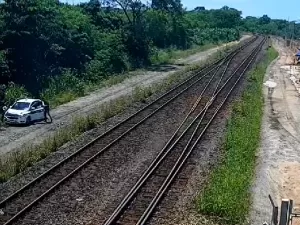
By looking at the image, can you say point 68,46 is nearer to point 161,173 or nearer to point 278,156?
point 278,156

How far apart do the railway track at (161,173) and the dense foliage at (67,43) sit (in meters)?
11.0

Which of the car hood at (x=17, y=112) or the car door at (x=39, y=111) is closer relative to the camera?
Answer: the car hood at (x=17, y=112)

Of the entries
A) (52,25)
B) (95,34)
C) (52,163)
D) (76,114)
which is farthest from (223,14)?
(52,163)

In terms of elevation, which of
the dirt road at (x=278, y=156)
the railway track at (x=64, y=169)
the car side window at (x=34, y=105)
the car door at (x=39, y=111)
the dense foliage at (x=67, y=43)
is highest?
the dense foliage at (x=67, y=43)

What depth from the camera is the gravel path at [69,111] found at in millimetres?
22312

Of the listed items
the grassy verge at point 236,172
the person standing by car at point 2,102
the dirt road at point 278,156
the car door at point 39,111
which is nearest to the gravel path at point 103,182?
the grassy verge at point 236,172

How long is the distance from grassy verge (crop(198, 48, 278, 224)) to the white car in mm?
9529

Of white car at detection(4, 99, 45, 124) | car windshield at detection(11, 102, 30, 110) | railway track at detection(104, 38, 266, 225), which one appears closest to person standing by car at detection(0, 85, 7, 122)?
car windshield at detection(11, 102, 30, 110)

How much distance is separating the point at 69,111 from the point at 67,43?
11500 mm

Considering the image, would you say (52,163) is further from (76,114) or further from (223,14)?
(223,14)

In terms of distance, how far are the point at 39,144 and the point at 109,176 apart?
18.1 ft

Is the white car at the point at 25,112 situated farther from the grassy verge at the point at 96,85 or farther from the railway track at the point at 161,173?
the railway track at the point at 161,173

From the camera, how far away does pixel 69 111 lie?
96.5 ft

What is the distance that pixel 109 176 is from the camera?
55.3 feet
